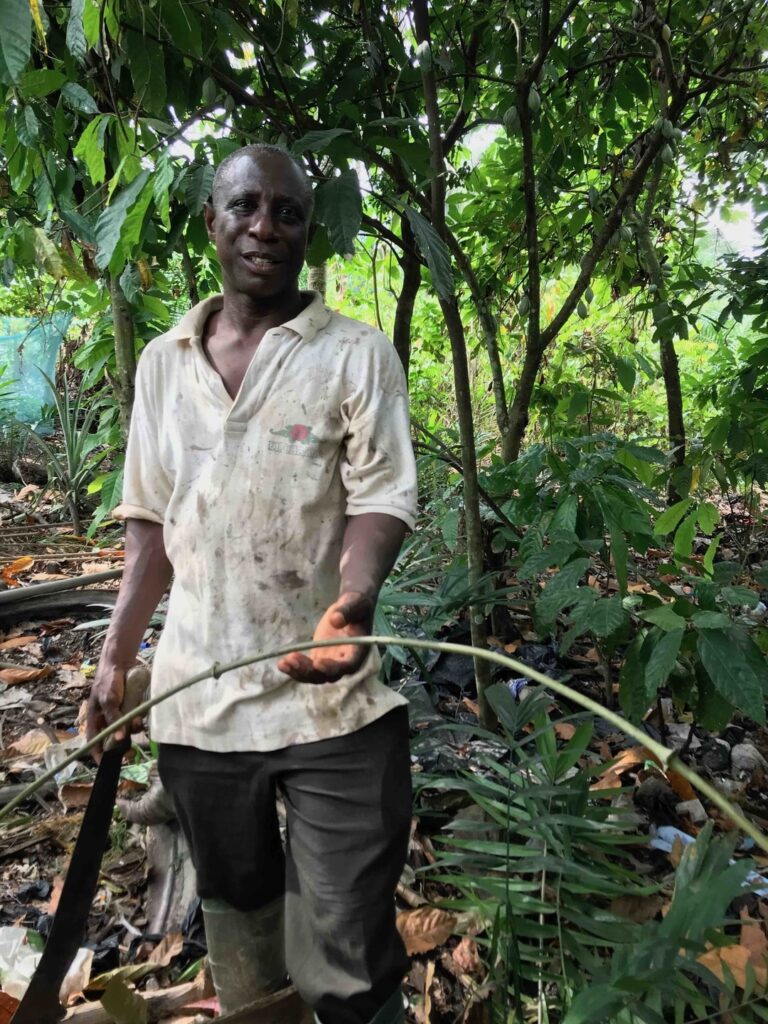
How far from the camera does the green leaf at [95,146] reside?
1.72 m

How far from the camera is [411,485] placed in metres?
1.32

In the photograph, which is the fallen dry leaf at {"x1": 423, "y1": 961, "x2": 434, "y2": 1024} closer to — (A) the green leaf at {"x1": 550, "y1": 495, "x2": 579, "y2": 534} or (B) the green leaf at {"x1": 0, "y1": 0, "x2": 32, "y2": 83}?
(A) the green leaf at {"x1": 550, "y1": 495, "x2": 579, "y2": 534}

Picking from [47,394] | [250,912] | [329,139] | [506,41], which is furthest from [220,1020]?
[47,394]

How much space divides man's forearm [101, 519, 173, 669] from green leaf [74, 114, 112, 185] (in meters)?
0.86

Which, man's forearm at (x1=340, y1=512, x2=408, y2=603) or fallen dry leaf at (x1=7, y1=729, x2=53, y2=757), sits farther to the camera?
fallen dry leaf at (x1=7, y1=729, x2=53, y2=757)

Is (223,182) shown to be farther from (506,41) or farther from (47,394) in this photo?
(47,394)

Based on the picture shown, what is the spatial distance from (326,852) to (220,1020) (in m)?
0.45

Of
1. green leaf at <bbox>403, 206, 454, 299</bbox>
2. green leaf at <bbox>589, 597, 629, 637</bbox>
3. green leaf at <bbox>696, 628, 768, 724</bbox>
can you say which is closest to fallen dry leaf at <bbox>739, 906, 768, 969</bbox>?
green leaf at <bbox>696, 628, 768, 724</bbox>

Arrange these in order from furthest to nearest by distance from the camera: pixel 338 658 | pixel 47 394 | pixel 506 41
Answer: pixel 47 394 < pixel 506 41 < pixel 338 658

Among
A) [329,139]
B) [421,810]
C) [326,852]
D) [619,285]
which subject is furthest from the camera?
[619,285]

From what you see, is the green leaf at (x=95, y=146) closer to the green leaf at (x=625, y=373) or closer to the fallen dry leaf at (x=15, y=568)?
the green leaf at (x=625, y=373)

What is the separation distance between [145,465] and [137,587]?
23 centimetres

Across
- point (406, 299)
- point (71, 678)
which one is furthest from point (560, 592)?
point (71, 678)

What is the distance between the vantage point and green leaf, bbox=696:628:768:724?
1780 millimetres
